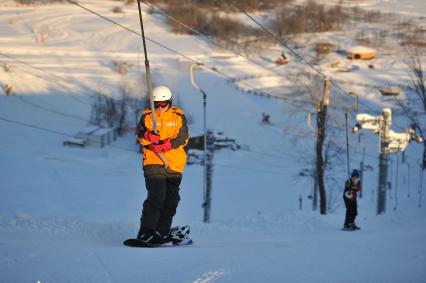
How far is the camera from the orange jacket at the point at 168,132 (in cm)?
574

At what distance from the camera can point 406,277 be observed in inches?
190

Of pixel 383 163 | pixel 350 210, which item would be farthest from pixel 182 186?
pixel 350 210

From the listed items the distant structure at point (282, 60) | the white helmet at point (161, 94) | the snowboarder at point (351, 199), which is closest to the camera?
the white helmet at point (161, 94)

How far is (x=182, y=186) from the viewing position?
2562 centimetres

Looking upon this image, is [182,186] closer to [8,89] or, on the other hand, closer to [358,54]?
[8,89]

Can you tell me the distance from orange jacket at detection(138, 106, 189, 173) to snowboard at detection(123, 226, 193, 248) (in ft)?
2.46

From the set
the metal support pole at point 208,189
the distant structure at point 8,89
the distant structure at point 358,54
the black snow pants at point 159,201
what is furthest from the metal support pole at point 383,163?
the distant structure at point 8,89

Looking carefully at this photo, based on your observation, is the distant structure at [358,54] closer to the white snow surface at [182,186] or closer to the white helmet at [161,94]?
the white snow surface at [182,186]

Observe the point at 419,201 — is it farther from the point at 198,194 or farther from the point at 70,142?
the point at 70,142

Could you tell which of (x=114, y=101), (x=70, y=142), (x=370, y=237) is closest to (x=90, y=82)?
(x=114, y=101)

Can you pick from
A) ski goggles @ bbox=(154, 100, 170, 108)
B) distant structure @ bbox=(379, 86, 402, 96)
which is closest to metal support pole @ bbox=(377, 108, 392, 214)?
ski goggles @ bbox=(154, 100, 170, 108)

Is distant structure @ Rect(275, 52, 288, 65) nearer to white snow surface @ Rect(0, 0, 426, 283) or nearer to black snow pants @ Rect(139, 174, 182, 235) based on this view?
white snow surface @ Rect(0, 0, 426, 283)

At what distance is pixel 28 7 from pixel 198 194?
34.3m

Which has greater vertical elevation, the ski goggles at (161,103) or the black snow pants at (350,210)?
the ski goggles at (161,103)
